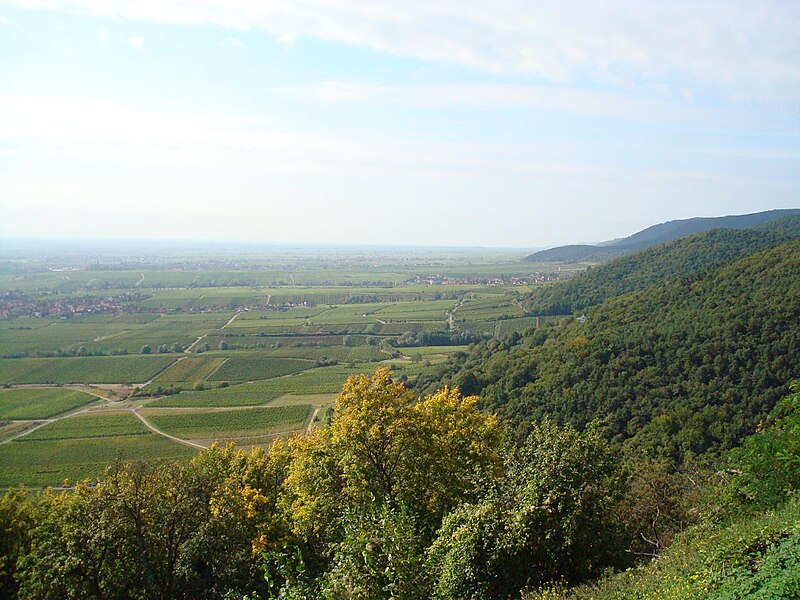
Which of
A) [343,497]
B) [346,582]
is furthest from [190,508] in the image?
[346,582]

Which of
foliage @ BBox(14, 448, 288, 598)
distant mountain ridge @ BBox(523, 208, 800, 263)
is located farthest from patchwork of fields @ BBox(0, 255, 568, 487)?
distant mountain ridge @ BBox(523, 208, 800, 263)

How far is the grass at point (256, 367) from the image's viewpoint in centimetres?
6800

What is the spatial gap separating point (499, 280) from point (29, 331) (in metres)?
130

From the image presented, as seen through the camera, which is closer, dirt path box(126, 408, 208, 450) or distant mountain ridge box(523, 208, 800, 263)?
dirt path box(126, 408, 208, 450)

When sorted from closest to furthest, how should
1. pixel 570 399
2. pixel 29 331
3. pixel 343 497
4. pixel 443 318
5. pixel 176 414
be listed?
pixel 343 497, pixel 570 399, pixel 176 414, pixel 29 331, pixel 443 318

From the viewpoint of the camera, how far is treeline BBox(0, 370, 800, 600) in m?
10.3

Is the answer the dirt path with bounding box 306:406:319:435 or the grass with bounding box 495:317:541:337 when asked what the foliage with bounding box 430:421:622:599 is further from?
the grass with bounding box 495:317:541:337

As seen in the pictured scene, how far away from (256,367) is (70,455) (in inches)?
1213

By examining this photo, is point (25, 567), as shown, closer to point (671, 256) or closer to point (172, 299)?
point (671, 256)

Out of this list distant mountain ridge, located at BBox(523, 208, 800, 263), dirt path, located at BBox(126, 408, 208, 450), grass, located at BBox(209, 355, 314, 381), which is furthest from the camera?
distant mountain ridge, located at BBox(523, 208, 800, 263)

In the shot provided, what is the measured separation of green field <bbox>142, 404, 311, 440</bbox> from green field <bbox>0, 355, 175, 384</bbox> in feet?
54.9

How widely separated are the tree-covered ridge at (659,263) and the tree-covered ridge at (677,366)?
27824 millimetres

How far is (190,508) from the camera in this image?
15.0 meters

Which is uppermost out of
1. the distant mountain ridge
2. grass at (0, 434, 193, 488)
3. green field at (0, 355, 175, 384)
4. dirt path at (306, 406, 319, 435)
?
the distant mountain ridge
